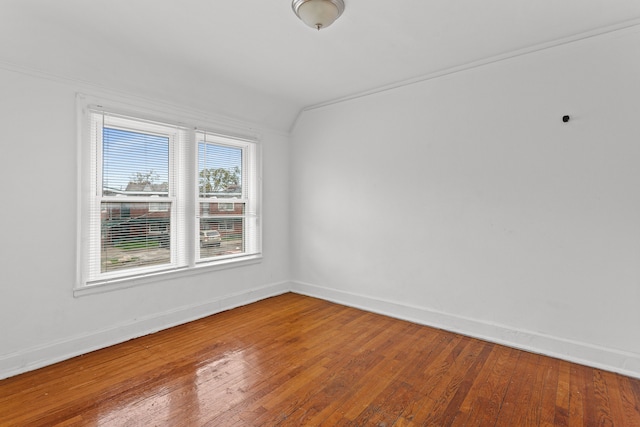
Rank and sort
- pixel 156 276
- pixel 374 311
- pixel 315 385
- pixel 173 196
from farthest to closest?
pixel 374 311 < pixel 173 196 < pixel 156 276 < pixel 315 385

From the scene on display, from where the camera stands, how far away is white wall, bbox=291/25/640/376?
102 inches

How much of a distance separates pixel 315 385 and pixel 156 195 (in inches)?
98.4

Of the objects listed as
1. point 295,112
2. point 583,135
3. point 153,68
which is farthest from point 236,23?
point 583,135

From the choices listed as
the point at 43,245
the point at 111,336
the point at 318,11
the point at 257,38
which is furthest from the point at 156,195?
the point at 318,11

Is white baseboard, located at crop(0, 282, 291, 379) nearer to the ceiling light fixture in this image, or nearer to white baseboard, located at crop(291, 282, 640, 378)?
white baseboard, located at crop(291, 282, 640, 378)

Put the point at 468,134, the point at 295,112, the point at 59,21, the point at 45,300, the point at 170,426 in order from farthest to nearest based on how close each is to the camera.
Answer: the point at 295,112, the point at 468,134, the point at 45,300, the point at 59,21, the point at 170,426

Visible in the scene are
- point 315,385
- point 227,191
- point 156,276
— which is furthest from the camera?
point 227,191

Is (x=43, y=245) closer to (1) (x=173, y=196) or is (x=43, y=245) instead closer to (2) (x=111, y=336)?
(2) (x=111, y=336)

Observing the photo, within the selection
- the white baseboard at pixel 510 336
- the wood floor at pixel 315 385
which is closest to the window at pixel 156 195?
the wood floor at pixel 315 385

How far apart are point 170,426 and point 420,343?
85.2 inches

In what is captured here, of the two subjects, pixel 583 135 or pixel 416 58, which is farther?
pixel 416 58

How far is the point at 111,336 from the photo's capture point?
300 centimetres

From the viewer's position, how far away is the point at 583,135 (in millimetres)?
2693

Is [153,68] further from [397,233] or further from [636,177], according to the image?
[636,177]
